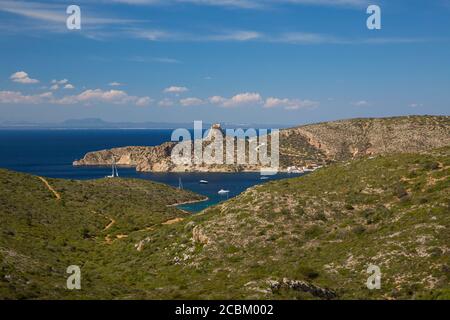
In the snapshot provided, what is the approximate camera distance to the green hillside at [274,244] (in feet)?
100

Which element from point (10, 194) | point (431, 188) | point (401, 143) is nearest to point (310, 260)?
point (431, 188)

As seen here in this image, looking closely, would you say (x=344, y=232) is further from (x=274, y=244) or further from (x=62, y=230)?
(x=62, y=230)

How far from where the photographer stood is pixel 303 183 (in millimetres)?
58594

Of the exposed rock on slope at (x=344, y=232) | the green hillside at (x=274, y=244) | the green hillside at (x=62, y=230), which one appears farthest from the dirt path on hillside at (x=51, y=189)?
the exposed rock on slope at (x=344, y=232)

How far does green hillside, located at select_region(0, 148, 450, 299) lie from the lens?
30.5 meters

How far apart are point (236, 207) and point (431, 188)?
21359 mm

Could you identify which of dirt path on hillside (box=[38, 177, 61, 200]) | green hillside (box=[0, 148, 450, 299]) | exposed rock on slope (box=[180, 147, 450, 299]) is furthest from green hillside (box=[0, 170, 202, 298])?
exposed rock on slope (box=[180, 147, 450, 299])

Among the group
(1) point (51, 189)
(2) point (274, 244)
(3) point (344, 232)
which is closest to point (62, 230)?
(1) point (51, 189)

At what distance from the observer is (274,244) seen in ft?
143

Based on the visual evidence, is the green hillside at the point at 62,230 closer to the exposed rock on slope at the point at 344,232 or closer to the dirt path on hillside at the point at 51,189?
the dirt path on hillside at the point at 51,189

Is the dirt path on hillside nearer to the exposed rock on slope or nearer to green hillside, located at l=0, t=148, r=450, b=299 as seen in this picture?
green hillside, located at l=0, t=148, r=450, b=299

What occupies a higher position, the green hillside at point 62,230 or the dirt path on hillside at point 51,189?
the dirt path on hillside at point 51,189

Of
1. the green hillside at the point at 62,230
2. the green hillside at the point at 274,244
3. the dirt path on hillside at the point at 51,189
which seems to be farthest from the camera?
the dirt path on hillside at the point at 51,189
